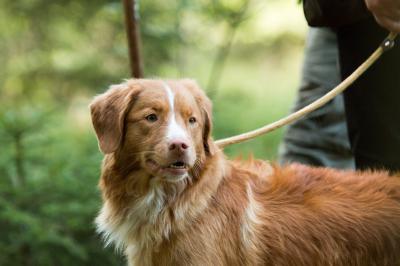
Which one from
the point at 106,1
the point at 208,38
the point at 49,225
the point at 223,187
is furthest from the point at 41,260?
the point at 208,38

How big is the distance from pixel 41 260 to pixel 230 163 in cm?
263

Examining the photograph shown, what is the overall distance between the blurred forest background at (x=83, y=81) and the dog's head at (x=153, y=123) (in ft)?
5.46

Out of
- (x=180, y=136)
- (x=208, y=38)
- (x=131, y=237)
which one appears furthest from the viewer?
(x=208, y=38)

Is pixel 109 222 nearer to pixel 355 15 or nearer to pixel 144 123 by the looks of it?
pixel 144 123

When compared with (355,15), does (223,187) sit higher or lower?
lower

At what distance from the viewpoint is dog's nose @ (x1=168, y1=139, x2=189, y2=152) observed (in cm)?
373

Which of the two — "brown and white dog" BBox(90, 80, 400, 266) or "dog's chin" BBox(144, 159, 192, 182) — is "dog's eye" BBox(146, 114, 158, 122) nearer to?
"brown and white dog" BBox(90, 80, 400, 266)

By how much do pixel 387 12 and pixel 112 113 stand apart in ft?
5.05

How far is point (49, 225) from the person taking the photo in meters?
6.25

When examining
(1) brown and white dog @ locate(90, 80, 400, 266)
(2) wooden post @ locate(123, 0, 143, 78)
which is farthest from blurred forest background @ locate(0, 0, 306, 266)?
(1) brown and white dog @ locate(90, 80, 400, 266)

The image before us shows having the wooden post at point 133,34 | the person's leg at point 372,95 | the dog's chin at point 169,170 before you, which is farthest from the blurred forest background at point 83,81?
the dog's chin at point 169,170

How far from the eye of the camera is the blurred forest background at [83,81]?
633 cm

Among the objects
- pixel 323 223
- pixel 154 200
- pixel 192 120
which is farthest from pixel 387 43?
pixel 154 200

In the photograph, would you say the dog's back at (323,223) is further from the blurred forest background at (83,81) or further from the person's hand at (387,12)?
the blurred forest background at (83,81)
